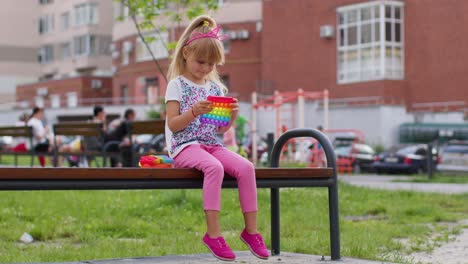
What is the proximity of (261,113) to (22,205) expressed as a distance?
3739cm

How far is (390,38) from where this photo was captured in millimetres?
44781

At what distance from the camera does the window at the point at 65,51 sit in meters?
73.3

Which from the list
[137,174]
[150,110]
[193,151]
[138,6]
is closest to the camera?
[137,174]

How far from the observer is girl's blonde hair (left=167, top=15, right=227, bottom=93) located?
5.44m

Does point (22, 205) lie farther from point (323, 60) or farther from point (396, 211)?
point (323, 60)

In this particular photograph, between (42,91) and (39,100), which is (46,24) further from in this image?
(39,100)

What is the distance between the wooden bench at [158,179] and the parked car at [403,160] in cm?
2718

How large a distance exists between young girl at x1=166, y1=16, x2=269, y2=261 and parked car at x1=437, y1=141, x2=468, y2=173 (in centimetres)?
2374

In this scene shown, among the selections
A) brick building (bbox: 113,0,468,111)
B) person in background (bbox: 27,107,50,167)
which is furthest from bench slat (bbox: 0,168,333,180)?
brick building (bbox: 113,0,468,111)

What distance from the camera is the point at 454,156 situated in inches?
1210

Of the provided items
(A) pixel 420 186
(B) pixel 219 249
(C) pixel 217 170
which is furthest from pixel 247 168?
(A) pixel 420 186

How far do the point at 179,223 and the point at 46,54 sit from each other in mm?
69629

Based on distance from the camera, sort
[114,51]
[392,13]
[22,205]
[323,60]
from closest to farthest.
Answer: [22,205] → [392,13] → [323,60] → [114,51]

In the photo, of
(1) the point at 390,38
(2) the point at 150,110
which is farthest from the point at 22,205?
(2) the point at 150,110
